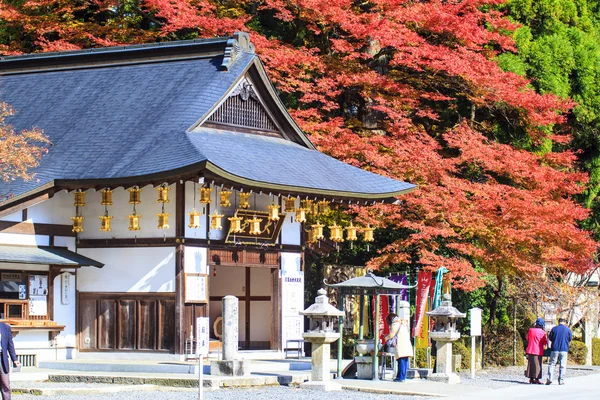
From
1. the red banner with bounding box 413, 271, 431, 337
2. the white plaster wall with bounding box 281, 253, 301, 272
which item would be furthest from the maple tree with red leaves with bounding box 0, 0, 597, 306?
the white plaster wall with bounding box 281, 253, 301, 272

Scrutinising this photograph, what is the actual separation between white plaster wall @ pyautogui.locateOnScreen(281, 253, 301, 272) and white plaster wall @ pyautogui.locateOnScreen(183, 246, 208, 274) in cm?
259

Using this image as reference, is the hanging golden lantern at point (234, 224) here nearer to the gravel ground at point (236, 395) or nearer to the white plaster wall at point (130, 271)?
the white plaster wall at point (130, 271)

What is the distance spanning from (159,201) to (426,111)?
34.3ft

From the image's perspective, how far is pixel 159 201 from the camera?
935 inches

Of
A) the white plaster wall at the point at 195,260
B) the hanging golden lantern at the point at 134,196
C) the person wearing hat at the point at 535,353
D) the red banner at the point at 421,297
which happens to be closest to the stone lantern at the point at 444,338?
the person wearing hat at the point at 535,353

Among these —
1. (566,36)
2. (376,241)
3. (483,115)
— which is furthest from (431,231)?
(566,36)

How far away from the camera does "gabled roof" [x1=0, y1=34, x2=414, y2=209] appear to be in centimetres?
2334

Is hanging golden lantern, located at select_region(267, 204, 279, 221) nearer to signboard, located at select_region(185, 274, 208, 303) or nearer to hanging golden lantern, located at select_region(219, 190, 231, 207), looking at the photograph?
hanging golden lantern, located at select_region(219, 190, 231, 207)

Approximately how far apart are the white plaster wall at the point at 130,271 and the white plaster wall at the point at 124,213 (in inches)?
14.1

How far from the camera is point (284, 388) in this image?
20578mm

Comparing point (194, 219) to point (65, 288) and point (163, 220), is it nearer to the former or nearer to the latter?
point (163, 220)

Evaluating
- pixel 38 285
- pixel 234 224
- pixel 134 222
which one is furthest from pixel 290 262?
pixel 38 285

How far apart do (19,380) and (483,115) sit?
58.0 feet

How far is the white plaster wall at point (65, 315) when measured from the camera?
2441 centimetres
